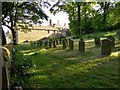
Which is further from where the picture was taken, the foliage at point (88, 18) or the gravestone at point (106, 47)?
the foliage at point (88, 18)

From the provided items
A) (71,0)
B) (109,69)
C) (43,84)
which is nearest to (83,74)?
(109,69)

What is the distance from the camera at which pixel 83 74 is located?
338 inches

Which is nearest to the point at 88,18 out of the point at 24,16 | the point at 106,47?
the point at 24,16

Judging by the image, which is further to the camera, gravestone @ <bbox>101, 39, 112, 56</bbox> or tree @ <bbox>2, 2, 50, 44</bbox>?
tree @ <bbox>2, 2, 50, 44</bbox>

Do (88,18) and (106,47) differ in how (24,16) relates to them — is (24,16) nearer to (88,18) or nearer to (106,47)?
(88,18)

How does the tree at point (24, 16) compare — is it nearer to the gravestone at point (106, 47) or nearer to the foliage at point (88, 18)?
the foliage at point (88, 18)

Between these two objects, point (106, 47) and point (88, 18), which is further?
point (88, 18)

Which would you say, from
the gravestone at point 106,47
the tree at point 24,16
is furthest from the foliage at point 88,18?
the gravestone at point 106,47

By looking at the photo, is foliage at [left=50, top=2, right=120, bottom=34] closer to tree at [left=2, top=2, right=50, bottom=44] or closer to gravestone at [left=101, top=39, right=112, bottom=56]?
tree at [left=2, top=2, right=50, bottom=44]

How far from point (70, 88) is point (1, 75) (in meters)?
2.11

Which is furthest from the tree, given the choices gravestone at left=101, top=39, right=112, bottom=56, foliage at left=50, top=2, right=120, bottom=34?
gravestone at left=101, top=39, right=112, bottom=56

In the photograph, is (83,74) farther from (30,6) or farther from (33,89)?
(30,6)

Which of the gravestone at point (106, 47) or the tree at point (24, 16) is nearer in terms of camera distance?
the gravestone at point (106, 47)

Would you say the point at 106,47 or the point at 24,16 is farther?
the point at 24,16
